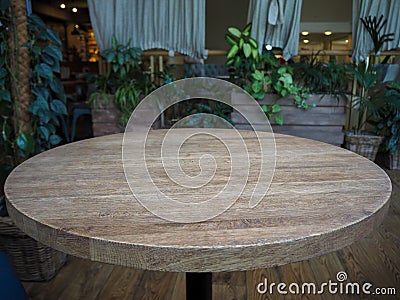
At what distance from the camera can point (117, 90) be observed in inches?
137

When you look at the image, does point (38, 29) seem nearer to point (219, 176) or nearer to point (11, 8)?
point (11, 8)

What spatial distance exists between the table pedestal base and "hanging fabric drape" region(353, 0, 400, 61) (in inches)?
134

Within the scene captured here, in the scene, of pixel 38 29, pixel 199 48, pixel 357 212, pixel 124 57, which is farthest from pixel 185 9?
pixel 357 212

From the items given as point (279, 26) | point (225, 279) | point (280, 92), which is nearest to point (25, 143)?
point (225, 279)

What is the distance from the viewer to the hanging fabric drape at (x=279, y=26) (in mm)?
3617

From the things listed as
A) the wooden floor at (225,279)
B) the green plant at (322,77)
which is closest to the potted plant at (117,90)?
the green plant at (322,77)

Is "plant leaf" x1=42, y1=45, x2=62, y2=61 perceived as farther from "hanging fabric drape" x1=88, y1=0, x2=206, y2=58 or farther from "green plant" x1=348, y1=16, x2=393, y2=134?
"green plant" x1=348, y1=16, x2=393, y2=134

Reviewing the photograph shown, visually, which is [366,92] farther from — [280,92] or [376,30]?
[280,92]

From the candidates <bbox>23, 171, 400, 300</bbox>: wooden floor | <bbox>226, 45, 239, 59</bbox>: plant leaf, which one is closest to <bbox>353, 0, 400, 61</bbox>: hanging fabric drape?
<bbox>226, 45, 239, 59</bbox>: plant leaf

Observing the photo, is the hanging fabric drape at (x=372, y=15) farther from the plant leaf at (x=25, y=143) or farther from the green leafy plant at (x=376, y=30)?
the plant leaf at (x=25, y=143)

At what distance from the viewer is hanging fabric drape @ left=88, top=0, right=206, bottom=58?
3746mm

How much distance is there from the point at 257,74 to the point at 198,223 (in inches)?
116

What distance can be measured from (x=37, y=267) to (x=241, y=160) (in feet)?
4.05

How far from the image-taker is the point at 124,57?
11.5 ft
